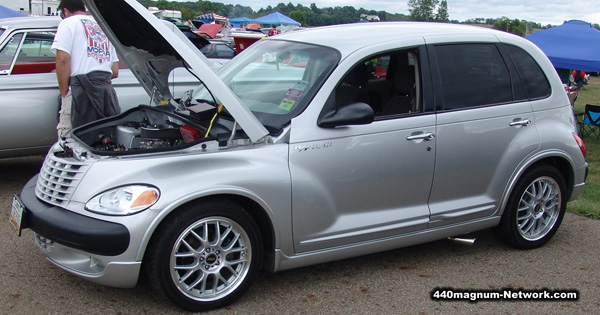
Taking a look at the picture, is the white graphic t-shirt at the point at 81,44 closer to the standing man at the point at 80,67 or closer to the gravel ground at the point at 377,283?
the standing man at the point at 80,67

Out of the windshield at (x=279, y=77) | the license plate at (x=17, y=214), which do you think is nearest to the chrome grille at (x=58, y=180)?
the license plate at (x=17, y=214)

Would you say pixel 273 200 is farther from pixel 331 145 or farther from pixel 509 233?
pixel 509 233

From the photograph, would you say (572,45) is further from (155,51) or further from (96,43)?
(155,51)

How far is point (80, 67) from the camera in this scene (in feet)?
18.8

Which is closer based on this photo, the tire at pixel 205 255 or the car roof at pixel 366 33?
the tire at pixel 205 255

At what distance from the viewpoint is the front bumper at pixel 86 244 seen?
3.15m

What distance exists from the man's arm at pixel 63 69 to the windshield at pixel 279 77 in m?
1.81

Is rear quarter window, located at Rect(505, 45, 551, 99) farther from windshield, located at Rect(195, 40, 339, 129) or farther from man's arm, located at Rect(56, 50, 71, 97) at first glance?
man's arm, located at Rect(56, 50, 71, 97)

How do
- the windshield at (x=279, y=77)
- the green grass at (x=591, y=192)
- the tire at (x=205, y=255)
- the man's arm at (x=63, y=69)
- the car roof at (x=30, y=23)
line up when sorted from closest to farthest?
the tire at (x=205, y=255) < the windshield at (x=279, y=77) < the man's arm at (x=63, y=69) < the green grass at (x=591, y=192) < the car roof at (x=30, y=23)

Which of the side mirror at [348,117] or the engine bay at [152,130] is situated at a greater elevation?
the side mirror at [348,117]

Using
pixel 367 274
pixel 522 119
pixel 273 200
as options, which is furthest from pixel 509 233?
pixel 273 200

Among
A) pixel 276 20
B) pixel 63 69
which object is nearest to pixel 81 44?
pixel 63 69

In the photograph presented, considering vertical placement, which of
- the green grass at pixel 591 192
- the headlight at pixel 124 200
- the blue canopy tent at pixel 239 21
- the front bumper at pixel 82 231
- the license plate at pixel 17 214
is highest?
the headlight at pixel 124 200

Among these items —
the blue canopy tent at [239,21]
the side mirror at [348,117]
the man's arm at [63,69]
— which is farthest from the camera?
the blue canopy tent at [239,21]
